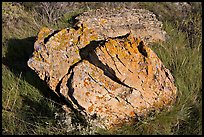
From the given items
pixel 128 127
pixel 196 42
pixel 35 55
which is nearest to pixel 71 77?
pixel 35 55

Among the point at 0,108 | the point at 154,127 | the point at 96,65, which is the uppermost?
the point at 96,65

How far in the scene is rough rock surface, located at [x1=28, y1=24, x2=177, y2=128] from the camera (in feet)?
11.8

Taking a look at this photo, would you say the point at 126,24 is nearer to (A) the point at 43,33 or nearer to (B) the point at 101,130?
(A) the point at 43,33

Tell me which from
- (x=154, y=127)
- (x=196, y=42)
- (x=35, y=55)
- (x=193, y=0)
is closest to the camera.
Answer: (x=154, y=127)

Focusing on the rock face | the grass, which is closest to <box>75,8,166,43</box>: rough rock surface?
the grass

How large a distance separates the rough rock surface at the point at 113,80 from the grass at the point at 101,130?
0.47 ft

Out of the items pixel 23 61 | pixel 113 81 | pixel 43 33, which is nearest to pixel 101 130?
pixel 113 81

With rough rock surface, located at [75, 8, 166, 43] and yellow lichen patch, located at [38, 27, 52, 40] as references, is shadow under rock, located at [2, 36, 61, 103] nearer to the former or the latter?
yellow lichen patch, located at [38, 27, 52, 40]

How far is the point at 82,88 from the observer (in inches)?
143

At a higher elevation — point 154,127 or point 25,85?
point 25,85

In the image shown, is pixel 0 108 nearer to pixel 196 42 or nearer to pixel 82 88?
pixel 82 88

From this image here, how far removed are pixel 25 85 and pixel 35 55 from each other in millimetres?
501

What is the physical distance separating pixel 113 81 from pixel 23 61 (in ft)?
6.33

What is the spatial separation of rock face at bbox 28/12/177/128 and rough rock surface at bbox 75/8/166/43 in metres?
1.26
